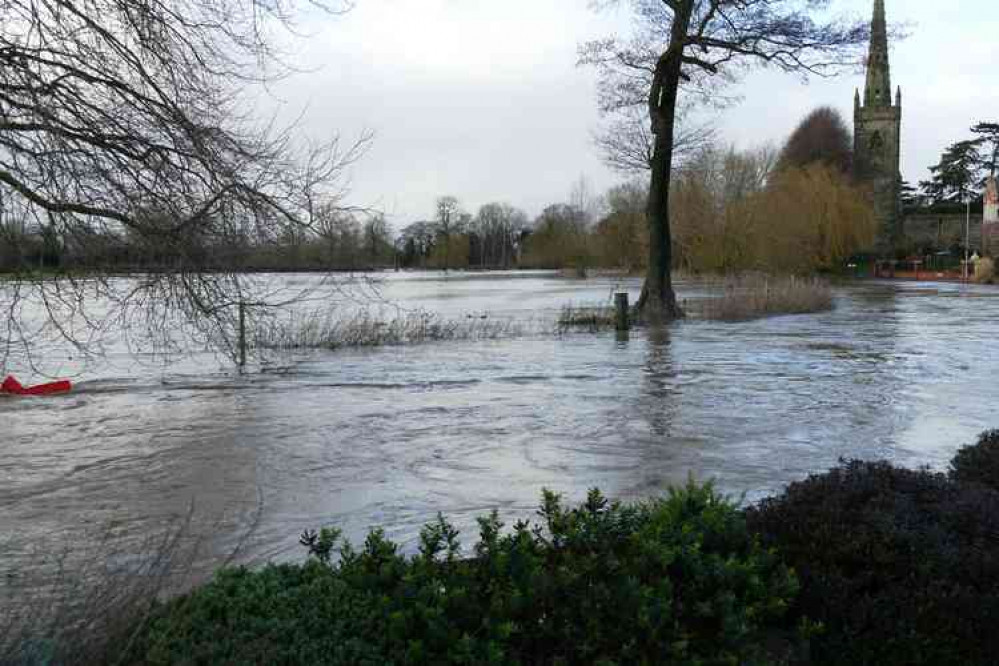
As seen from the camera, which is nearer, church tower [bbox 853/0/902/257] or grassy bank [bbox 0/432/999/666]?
grassy bank [bbox 0/432/999/666]

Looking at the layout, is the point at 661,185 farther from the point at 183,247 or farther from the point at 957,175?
→ the point at 957,175

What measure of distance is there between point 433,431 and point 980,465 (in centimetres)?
609

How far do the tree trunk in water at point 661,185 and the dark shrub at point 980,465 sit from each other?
2091cm

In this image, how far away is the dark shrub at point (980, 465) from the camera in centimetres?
539

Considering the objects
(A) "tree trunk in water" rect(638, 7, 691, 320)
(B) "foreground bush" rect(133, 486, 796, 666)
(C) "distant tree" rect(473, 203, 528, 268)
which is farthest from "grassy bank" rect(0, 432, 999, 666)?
(C) "distant tree" rect(473, 203, 528, 268)

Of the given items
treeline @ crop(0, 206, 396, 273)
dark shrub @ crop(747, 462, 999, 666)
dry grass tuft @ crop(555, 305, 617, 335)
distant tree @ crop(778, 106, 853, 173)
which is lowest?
dry grass tuft @ crop(555, 305, 617, 335)

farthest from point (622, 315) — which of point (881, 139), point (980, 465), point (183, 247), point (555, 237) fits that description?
point (555, 237)

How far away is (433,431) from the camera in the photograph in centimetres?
1057

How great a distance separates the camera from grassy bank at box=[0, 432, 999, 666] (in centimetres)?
312

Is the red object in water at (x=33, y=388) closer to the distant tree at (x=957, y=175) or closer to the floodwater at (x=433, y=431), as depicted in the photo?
the floodwater at (x=433, y=431)

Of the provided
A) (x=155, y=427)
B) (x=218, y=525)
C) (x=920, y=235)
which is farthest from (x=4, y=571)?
(x=920, y=235)

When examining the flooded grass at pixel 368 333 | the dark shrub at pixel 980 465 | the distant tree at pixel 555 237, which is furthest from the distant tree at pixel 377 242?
the distant tree at pixel 555 237

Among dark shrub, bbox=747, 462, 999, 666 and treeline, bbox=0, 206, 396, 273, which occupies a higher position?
treeline, bbox=0, 206, 396, 273

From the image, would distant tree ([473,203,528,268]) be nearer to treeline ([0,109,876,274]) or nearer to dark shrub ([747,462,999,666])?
treeline ([0,109,876,274])
